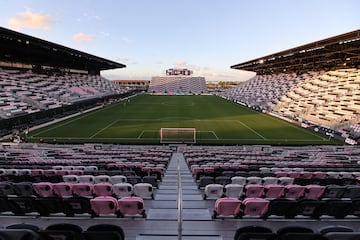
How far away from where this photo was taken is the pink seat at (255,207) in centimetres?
591

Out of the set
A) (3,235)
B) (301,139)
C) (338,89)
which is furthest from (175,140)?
(338,89)

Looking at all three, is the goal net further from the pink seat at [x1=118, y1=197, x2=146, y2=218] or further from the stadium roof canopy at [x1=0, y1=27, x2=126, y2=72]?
the stadium roof canopy at [x1=0, y1=27, x2=126, y2=72]

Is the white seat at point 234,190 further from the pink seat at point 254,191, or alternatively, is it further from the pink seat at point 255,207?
the pink seat at point 255,207

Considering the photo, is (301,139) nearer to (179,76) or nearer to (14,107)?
(14,107)

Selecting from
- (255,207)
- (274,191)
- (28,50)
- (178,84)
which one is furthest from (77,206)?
(178,84)

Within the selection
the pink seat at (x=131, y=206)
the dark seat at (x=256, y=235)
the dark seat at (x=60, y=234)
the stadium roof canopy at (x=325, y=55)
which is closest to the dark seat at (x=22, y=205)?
the pink seat at (x=131, y=206)

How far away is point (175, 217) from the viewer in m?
6.40

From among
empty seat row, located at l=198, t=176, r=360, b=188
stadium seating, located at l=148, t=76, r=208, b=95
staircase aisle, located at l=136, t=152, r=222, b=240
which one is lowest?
staircase aisle, located at l=136, t=152, r=222, b=240

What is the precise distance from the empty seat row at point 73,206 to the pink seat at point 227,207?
1.58 metres

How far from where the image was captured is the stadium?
591 cm

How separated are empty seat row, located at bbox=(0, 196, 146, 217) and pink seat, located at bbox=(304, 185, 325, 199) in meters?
3.97

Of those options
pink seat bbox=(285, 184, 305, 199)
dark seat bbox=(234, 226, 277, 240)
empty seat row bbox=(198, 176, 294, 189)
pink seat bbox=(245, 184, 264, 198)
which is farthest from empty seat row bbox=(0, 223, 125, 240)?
empty seat row bbox=(198, 176, 294, 189)

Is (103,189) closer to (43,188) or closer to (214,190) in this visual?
(43,188)

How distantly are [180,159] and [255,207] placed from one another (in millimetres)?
12152
